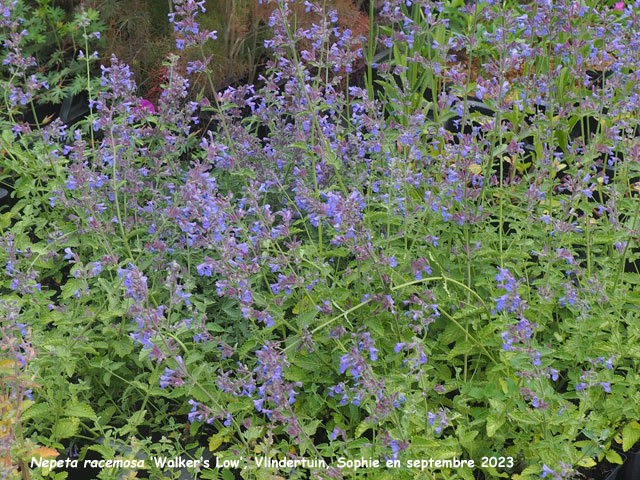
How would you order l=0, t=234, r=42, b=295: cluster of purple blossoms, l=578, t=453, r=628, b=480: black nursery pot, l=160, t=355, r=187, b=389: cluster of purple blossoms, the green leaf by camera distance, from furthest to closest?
1. l=0, t=234, r=42, b=295: cluster of purple blossoms
2. l=578, t=453, r=628, b=480: black nursery pot
3. the green leaf
4. l=160, t=355, r=187, b=389: cluster of purple blossoms

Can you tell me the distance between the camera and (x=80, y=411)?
2.64 meters

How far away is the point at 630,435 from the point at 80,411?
6.17 feet

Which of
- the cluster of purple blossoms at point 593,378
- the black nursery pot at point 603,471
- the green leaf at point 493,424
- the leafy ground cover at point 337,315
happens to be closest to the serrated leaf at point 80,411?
the leafy ground cover at point 337,315

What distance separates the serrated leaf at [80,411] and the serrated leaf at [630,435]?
5.91 ft

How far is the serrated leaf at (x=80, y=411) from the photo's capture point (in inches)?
104

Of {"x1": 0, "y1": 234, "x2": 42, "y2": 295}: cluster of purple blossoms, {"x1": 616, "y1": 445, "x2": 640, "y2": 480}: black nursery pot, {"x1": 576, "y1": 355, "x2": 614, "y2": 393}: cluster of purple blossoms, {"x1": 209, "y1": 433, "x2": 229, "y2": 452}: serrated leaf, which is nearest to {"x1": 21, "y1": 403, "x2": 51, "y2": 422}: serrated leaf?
{"x1": 0, "y1": 234, "x2": 42, "y2": 295}: cluster of purple blossoms

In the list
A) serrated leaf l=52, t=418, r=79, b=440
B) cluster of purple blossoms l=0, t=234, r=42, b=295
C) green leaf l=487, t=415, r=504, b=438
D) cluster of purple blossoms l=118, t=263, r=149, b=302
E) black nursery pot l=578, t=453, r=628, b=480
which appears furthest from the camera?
cluster of purple blossoms l=0, t=234, r=42, b=295

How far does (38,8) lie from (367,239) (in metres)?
4.04

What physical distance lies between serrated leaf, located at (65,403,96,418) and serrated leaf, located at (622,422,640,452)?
A: 1.80 m

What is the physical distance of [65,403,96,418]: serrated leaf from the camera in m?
2.63

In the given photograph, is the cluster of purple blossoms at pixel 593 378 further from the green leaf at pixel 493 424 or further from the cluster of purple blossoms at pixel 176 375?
the cluster of purple blossoms at pixel 176 375

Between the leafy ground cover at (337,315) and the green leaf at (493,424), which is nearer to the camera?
the leafy ground cover at (337,315)

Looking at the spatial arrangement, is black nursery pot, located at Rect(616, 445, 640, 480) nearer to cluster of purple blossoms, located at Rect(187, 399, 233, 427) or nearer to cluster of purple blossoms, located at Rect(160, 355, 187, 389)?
cluster of purple blossoms, located at Rect(187, 399, 233, 427)

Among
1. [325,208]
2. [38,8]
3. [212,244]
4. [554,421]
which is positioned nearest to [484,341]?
[554,421]
